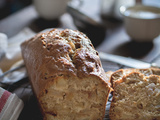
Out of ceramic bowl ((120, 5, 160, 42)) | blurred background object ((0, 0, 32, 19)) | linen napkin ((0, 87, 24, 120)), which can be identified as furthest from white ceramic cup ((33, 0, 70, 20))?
blurred background object ((0, 0, 32, 19))

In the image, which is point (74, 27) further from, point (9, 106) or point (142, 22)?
point (9, 106)

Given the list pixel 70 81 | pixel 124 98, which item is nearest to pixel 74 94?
pixel 70 81

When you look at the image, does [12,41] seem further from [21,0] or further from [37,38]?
[21,0]

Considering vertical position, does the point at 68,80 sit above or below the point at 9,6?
above

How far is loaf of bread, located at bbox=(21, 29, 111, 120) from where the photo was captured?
4.63 ft

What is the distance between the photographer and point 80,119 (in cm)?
157

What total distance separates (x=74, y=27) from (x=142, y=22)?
93 cm

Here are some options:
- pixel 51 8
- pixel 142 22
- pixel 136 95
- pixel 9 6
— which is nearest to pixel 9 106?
pixel 136 95

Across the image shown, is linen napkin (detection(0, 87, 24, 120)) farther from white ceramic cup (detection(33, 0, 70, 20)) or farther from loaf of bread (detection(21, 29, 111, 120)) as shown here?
white ceramic cup (detection(33, 0, 70, 20))

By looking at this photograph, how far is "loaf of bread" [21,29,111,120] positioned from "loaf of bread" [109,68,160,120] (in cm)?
15

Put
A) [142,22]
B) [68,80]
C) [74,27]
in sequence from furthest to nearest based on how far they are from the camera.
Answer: [74,27], [142,22], [68,80]

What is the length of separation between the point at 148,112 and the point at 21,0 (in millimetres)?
4205

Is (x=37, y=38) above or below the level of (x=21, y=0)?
above

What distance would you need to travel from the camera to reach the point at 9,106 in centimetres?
150
